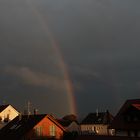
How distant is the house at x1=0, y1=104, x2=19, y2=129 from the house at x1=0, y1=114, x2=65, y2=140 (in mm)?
29435

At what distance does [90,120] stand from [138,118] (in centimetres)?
7110

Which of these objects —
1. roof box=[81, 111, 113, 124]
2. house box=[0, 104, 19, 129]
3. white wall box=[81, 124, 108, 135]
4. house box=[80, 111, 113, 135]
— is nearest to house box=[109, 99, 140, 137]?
house box=[0, 104, 19, 129]

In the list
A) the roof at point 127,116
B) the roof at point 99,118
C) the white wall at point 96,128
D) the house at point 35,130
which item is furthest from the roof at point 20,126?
the roof at point 99,118

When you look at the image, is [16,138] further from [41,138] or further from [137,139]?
[137,139]

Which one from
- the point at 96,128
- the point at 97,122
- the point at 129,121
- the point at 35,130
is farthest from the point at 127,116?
the point at 97,122

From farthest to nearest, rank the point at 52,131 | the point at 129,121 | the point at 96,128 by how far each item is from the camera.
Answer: the point at 96,128
the point at 52,131
the point at 129,121

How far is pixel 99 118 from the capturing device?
415 feet

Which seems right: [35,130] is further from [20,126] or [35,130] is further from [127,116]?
[127,116]

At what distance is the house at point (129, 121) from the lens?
58.6 m

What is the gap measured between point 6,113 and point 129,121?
4920cm

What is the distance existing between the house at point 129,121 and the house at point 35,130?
453 inches

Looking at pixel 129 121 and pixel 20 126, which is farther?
pixel 20 126

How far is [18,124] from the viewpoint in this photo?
69.9 m

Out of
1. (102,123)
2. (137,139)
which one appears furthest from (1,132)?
(102,123)
